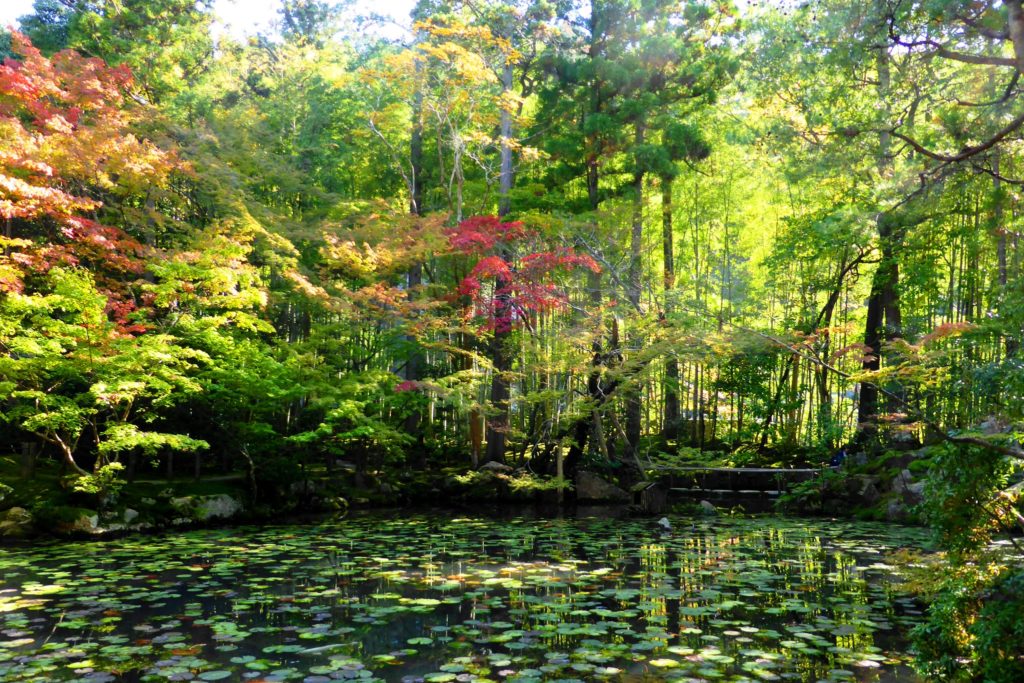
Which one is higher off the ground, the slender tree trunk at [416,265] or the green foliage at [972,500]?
the slender tree trunk at [416,265]

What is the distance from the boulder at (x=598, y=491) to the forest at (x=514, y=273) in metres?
0.07

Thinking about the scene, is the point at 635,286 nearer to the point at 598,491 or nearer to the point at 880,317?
the point at 598,491

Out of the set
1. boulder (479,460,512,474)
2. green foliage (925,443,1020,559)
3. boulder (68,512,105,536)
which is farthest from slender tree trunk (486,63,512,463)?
green foliage (925,443,1020,559)

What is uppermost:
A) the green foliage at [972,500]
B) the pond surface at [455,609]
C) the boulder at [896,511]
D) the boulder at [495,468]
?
the green foliage at [972,500]

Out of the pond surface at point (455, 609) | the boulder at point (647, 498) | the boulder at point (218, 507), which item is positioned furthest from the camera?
the boulder at point (647, 498)

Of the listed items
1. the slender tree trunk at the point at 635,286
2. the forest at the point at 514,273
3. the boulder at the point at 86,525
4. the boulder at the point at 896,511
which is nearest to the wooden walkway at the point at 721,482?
the forest at the point at 514,273

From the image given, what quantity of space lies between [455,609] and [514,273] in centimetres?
752

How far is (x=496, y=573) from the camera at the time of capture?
645cm

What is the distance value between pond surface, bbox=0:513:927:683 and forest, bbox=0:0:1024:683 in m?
0.12

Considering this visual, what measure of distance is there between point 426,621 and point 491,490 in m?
7.79

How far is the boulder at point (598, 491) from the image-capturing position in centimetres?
1235

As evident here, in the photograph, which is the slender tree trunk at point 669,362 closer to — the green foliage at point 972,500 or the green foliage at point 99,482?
the green foliage at point 99,482

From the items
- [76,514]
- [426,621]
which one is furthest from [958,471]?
[76,514]

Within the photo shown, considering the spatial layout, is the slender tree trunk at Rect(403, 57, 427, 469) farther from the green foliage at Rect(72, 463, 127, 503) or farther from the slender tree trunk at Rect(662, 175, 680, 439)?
the green foliage at Rect(72, 463, 127, 503)
